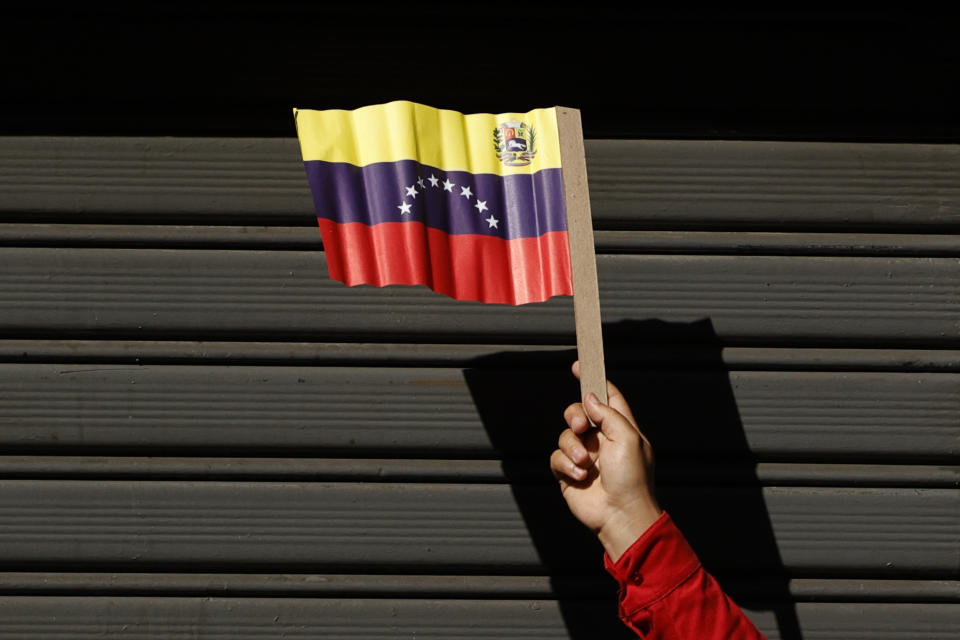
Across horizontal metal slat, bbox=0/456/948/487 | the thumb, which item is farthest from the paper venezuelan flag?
horizontal metal slat, bbox=0/456/948/487

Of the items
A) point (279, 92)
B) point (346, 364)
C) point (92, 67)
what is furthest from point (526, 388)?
Result: point (92, 67)

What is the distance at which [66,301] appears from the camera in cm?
254

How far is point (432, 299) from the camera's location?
2.56m

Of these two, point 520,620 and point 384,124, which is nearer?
point 384,124

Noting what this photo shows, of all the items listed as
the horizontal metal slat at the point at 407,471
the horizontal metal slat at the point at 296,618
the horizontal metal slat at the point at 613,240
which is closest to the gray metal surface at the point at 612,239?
the horizontal metal slat at the point at 613,240

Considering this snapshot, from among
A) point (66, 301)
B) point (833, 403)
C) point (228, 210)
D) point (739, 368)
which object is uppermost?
point (228, 210)

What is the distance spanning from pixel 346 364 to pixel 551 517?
0.97 metres

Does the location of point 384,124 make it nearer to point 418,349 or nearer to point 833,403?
point 418,349

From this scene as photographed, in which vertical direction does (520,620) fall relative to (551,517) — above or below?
below

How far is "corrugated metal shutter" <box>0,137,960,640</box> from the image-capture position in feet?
8.30

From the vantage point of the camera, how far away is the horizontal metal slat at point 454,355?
254 cm

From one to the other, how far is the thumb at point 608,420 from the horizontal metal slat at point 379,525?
0.96 metres

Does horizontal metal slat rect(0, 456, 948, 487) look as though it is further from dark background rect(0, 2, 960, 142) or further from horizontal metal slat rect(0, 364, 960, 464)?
dark background rect(0, 2, 960, 142)

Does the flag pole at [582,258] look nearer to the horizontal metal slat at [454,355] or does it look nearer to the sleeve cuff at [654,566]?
the sleeve cuff at [654,566]
